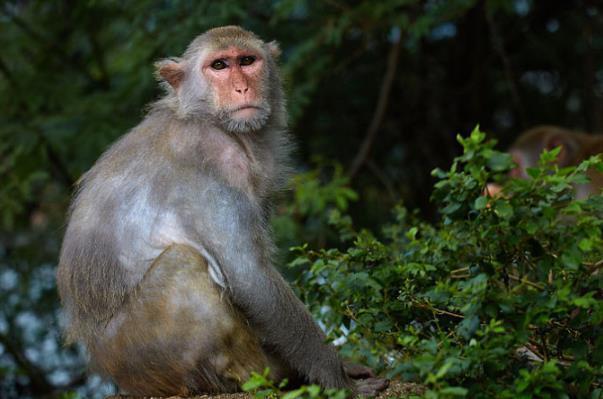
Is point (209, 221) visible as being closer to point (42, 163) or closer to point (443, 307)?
point (443, 307)

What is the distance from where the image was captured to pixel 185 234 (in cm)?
471

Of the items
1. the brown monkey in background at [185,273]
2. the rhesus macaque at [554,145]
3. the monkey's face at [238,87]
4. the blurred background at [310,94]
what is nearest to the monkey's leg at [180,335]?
the brown monkey in background at [185,273]

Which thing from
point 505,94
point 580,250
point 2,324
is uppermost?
point 580,250

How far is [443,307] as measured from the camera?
417 centimetres

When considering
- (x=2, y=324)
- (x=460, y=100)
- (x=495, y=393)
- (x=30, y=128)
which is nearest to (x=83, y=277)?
(x=495, y=393)

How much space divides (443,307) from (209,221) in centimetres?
127

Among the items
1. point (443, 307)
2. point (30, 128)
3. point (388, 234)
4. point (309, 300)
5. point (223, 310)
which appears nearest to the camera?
point (443, 307)

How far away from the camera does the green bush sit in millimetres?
3357

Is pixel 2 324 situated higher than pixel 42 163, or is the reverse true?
pixel 42 163

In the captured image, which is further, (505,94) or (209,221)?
(505,94)

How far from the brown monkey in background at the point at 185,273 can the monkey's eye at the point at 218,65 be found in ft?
0.90

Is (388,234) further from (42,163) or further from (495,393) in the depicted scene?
(42,163)

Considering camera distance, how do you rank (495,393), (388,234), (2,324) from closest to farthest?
1. (495,393)
2. (388,234)
3. (2,324)

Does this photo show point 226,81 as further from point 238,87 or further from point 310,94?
point 310,94
